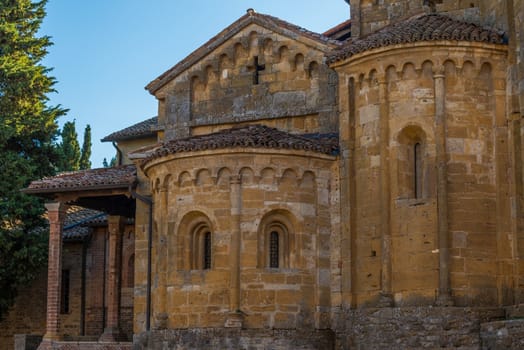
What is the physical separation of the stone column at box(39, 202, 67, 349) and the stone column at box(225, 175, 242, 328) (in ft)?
22.6

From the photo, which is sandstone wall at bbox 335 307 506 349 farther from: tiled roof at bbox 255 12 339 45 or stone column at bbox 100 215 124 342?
stone column at bbox 100 215 124 342

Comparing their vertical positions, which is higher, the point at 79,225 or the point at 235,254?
the point at 79,225

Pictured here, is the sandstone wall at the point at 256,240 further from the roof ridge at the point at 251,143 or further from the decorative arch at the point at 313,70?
the decorative arch at the point at 313,70

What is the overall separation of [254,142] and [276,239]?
2157mm

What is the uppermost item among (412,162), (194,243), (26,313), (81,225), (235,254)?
(412,162)

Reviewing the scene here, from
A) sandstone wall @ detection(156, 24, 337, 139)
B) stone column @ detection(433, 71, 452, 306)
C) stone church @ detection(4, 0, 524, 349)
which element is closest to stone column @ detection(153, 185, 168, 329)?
stone church @ detection(4, 0, 524, 349)

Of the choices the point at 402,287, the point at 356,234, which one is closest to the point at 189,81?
the point at 356,234

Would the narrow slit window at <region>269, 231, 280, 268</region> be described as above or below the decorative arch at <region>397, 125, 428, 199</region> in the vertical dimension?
below

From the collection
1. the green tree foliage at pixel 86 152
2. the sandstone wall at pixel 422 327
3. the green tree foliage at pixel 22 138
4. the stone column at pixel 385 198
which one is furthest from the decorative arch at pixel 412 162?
the green tree foliage at pixel 86 152

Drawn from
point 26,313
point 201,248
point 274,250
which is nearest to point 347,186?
point 274,250

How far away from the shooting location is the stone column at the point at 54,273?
88.9 feet

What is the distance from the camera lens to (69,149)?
3806cm

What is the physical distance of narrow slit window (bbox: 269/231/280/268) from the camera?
22.4m

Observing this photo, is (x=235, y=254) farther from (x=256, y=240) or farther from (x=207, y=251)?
(x=207, y=251)
